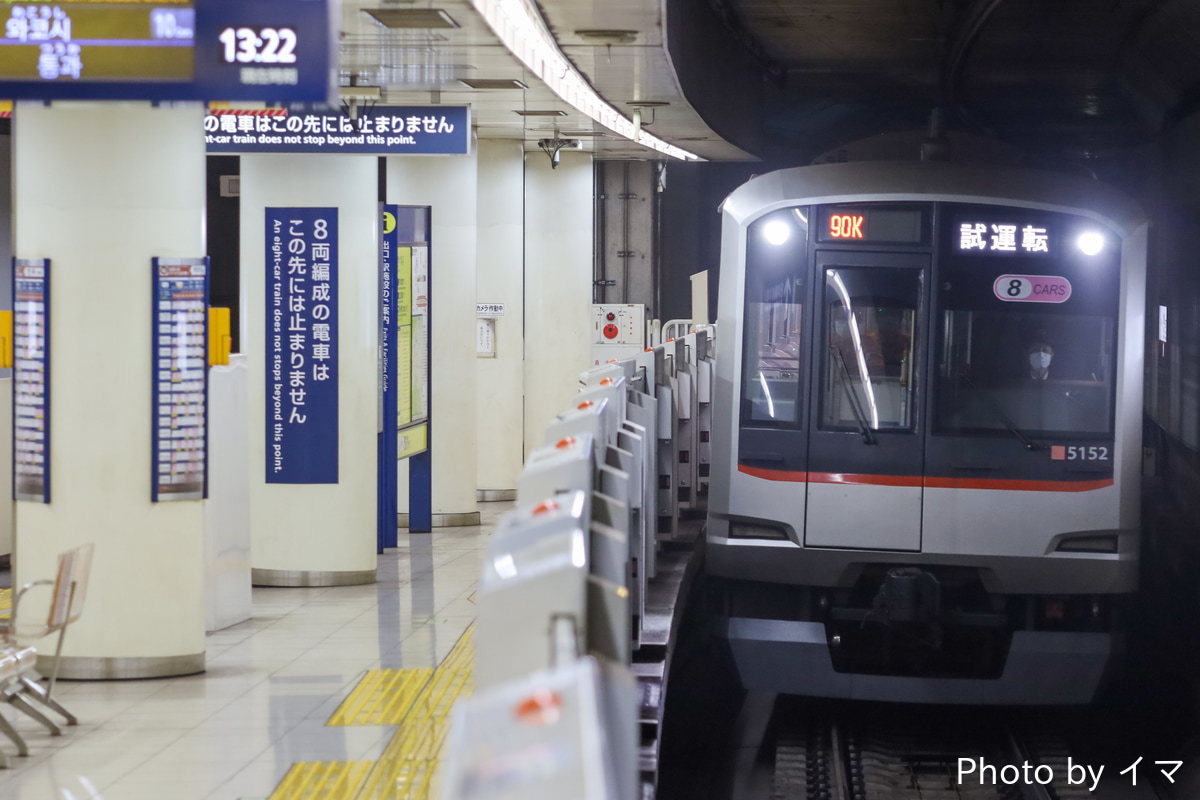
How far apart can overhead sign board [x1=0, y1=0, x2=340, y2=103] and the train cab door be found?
129 inches

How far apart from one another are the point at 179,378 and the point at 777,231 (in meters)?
3.17

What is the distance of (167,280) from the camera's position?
6.95 m

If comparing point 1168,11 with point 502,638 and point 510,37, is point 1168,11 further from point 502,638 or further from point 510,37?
point 502,638

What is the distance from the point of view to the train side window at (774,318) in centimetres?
718

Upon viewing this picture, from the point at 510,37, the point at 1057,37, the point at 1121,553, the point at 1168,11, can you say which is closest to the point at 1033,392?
the point at 1121,553

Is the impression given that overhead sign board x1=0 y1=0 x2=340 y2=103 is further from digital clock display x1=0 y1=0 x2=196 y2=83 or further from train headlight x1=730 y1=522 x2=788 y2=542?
train headlight x1=730 y1=522 x2=788 y2=542

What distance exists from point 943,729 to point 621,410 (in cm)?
321

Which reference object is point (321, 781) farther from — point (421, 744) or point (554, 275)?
point (554, 275)

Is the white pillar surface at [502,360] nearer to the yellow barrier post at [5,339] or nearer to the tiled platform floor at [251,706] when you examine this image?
the tiled platform floor at [251,706]

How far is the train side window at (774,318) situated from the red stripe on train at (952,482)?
1.05ft

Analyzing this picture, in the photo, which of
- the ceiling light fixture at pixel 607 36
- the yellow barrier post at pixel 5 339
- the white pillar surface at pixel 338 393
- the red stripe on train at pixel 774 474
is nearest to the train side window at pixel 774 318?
the red stripe on train at pixel 774 474

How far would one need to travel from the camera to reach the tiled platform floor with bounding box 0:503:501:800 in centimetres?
549

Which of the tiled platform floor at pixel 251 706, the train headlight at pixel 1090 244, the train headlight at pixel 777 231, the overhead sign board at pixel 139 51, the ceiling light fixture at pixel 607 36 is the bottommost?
the tiled platform floor at pixel 251 706

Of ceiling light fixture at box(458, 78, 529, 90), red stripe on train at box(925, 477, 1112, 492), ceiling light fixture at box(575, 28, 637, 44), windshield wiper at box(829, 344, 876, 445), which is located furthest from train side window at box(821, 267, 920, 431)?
ceiling light fixture at box(458, 78, 529, 90)
